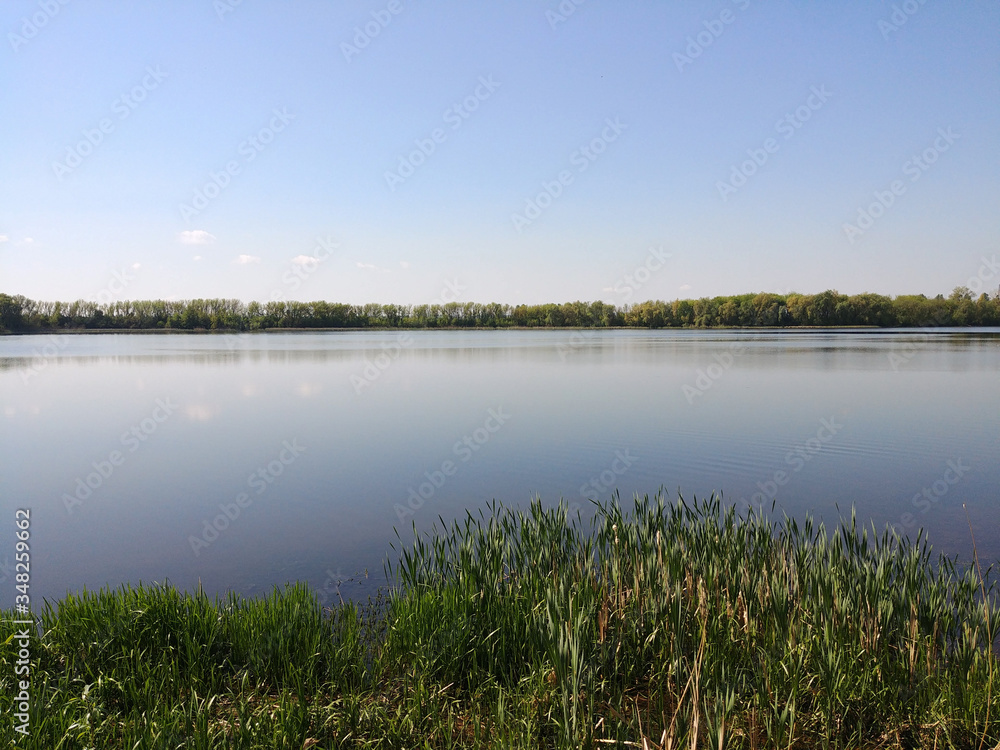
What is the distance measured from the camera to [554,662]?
3.01m

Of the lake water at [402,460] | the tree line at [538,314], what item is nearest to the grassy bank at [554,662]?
the lake water at [402,460]

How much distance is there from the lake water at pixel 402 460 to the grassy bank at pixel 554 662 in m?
1.32

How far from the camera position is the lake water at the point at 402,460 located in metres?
6.00

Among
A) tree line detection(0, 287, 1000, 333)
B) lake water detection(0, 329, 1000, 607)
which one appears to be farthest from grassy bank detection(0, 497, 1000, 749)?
tree line detection(0, 287, 1000, 333)

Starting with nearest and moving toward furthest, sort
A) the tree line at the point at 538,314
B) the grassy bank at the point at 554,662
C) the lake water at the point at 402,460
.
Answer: the grassy bank at the point at 554,662
the lake water at the point at 402,460
the tree line at the point at 538,314

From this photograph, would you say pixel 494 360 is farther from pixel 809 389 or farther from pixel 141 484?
pixel 141 484

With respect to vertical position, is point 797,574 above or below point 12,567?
above

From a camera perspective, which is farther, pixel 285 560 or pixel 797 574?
pixel 285 560

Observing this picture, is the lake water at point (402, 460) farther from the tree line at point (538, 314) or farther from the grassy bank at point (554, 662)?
the tree line at point (538, 314)

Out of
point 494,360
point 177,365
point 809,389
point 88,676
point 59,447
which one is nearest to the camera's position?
point 88,676

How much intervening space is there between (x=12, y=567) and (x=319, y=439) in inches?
229

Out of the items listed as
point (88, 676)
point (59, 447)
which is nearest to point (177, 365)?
point (59, 447)

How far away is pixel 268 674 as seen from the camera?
3453 mm

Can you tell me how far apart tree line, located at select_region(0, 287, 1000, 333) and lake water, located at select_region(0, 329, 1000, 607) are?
6609 cm
